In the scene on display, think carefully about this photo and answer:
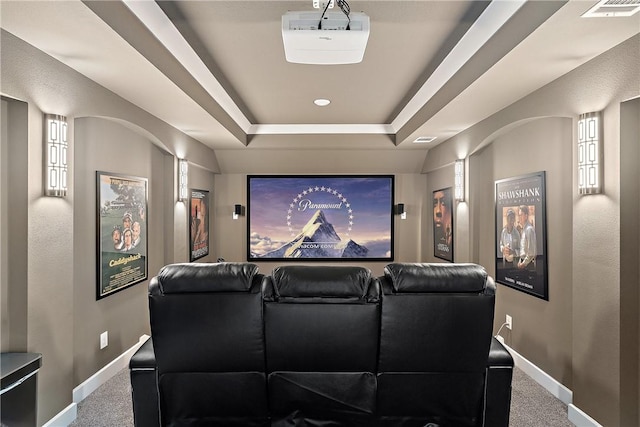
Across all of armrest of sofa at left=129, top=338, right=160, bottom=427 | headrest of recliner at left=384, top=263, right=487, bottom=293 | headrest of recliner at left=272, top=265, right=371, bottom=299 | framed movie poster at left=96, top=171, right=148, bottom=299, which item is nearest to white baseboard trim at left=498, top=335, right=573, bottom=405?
headrest of recliner at left=384, top=263, right=487, bottom=293

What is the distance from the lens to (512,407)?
2.83 metres

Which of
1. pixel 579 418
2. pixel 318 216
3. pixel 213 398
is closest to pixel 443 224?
pixel 318 216

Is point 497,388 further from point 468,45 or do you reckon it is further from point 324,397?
point 468,45

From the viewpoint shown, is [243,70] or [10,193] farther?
[243,70]

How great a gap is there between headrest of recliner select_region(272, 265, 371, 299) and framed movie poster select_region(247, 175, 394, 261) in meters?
4.69

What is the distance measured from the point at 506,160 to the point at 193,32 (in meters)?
3.18

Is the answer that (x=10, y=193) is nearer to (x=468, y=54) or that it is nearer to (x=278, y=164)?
(x=468, y=54)

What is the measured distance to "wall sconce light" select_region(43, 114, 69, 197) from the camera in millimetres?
2406

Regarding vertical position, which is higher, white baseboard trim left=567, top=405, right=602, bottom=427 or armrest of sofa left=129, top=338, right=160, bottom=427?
armrest of sofa left=129, top=338, right=160, bottom=427

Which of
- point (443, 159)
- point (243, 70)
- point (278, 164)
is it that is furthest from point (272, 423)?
point (278, 164)

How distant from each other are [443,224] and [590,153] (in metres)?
3.10

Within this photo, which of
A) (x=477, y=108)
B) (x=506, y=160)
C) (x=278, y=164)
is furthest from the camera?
(x=278, y=164)

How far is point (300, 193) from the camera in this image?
661cm

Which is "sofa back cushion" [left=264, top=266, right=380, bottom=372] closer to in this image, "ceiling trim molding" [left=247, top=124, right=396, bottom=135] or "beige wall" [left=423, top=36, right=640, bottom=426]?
"beige wall" [left=423, top=36, right=640, bottom=426]
